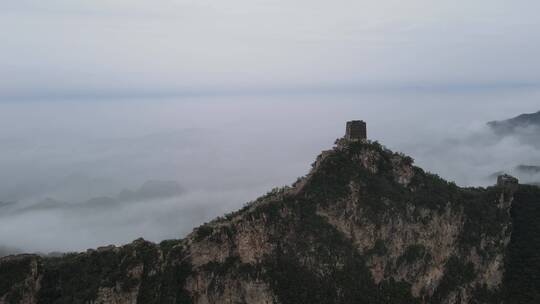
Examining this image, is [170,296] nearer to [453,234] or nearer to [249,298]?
[249,298]

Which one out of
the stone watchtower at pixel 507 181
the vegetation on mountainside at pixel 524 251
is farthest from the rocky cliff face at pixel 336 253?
the stone watchtower at pixel 507 181

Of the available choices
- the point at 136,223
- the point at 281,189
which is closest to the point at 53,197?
the point at 136,223

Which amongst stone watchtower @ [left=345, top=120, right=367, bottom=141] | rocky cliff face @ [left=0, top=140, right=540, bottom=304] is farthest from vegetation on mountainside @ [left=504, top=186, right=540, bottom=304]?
stone watchtower @ [left=345, top=120, right=367, bottom=141]

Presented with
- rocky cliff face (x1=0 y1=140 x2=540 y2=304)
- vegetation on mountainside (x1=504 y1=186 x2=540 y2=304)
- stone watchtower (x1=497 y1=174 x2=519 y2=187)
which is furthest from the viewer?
stone watchtower (x1=497 y1=174 x2=519 y2=187)

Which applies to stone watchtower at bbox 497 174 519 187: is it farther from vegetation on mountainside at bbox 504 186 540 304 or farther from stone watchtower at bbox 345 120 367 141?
stone watchtower at bbox 345 120 367 141

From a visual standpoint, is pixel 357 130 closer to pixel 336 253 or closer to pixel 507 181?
pixel 336 253

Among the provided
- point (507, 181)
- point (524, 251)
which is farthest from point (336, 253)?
point (507, 181)

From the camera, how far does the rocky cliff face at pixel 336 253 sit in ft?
99.5

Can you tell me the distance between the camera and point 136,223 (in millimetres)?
127625

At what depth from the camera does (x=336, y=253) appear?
3491 cm

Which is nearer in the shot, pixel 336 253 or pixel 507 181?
pixel 336 253

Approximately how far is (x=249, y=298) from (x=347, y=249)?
8.14 m

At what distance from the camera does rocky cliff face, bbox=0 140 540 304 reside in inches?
1193

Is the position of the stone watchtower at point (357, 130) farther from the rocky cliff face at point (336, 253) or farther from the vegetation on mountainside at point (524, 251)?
the vegetation on mountainside at point (524, 251)
